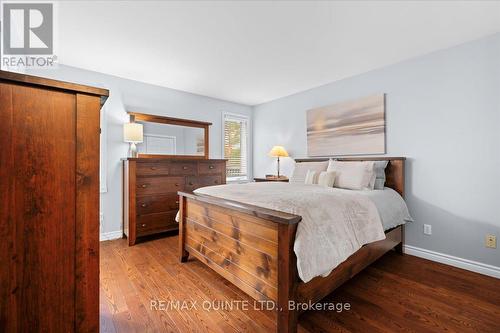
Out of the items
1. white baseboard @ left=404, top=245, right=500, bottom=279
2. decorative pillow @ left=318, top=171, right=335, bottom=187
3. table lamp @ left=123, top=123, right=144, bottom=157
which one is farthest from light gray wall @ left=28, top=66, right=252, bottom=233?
white baseboard @ left=404, top=245, right=500, bottom=279

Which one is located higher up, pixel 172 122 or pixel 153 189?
pixel 172 122

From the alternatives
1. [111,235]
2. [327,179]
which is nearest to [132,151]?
[111,235]

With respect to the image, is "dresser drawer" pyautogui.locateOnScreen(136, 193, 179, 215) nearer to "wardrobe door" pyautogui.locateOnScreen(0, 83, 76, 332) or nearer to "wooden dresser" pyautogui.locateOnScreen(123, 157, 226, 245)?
"wooden dresser" pyautogui.locateOnScreen(123, 157, 226, 245)

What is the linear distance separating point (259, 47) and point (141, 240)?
2.86 meters

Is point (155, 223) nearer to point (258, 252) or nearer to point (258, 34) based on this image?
point (258, 252)

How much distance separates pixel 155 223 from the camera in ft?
10.4

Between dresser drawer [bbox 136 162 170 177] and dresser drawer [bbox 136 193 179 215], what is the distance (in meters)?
0.32

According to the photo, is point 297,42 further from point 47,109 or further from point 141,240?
point 141,240

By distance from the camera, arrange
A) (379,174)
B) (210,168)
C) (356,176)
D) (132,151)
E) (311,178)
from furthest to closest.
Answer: (210,168) < (132,151) < (311,178) < (379,174) < (356,176)

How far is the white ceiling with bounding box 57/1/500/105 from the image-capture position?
188cm

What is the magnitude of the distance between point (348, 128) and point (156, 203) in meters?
2.90

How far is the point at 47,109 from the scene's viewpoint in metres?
0.82

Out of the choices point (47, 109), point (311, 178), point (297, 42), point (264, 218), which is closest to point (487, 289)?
point (311, 178)

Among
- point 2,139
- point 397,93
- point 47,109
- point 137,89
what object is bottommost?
point 2,139
